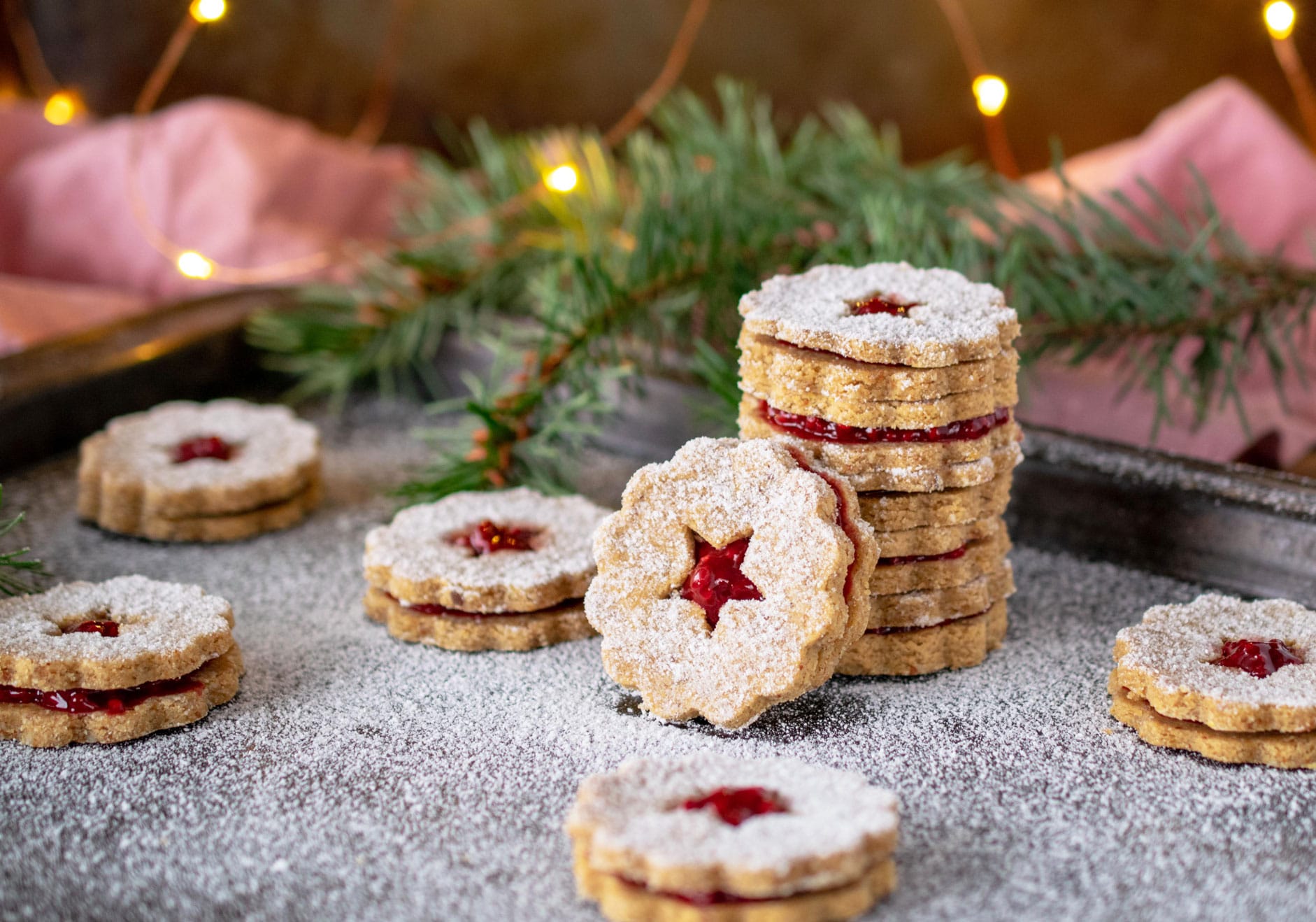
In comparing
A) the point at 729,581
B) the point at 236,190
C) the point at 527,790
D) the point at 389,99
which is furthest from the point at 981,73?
the point at 527,790

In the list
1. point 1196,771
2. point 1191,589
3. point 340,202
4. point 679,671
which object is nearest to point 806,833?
point 679,671

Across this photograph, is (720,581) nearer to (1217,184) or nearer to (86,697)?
(86,697)

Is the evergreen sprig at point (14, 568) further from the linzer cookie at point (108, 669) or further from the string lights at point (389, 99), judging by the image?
the string lights at point (389, 99)

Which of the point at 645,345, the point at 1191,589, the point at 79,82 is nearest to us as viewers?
the point at 1191,589

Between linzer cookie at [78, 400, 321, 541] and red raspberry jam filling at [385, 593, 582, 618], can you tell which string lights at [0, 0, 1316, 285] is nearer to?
linzer cookie at [78, 400, 321, 541]

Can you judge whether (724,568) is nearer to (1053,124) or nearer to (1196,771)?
(1196,771)

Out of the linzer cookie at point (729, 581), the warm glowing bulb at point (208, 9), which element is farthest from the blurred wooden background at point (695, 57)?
the linzer cookie at point (729, 581)
